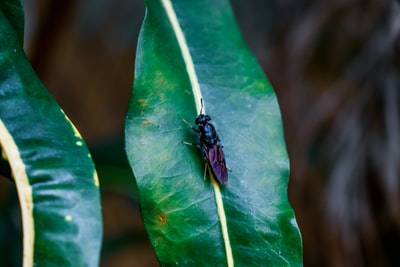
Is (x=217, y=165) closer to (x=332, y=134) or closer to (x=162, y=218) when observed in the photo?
(x=162, y=218)

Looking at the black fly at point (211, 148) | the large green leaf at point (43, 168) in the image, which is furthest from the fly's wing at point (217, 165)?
the large green leaf at point (43, 168)

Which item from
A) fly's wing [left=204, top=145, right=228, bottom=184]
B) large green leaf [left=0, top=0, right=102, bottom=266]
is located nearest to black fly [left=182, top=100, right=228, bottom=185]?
fly's wing [left=204, top=145, right=228, bottom=184]

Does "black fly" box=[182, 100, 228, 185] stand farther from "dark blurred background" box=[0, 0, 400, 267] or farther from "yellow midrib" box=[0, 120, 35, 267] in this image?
"dark blurred background" box=[0, 0, 400, 267]

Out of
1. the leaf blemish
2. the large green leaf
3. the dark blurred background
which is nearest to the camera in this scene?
the large green leaf

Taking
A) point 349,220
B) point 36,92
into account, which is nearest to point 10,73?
point 36,92

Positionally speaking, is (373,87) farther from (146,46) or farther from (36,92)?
(36,92)

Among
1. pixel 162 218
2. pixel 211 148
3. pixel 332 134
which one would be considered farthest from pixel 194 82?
pixel 332 134
